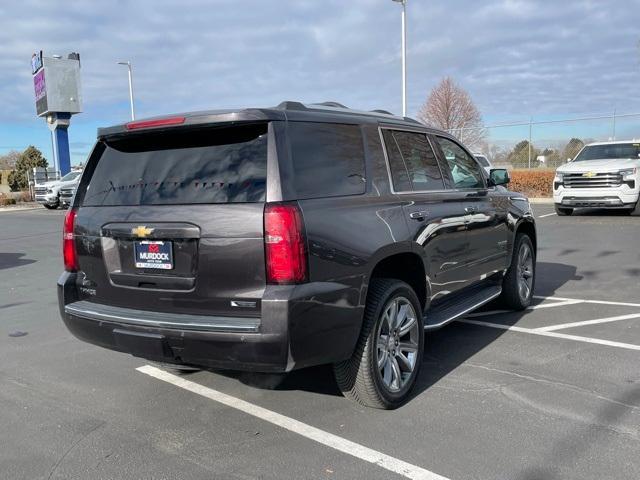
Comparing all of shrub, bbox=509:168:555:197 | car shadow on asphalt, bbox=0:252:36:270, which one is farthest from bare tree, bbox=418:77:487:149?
car shadow on asphalt, bbox=0:252:36:270

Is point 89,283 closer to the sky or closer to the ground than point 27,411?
closer to the sky

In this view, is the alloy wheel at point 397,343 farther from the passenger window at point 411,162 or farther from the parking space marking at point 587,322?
the parking space marking at point 587,322

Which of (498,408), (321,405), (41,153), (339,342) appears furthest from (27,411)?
(41,153)

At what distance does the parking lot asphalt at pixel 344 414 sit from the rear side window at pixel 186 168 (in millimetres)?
1426

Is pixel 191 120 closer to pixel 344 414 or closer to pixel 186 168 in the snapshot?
pixel 186 168

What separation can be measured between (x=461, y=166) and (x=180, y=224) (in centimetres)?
296

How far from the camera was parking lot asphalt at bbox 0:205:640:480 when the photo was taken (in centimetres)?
326

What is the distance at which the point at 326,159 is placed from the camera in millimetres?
3717

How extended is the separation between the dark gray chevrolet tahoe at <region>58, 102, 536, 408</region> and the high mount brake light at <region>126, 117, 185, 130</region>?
0.04 ft

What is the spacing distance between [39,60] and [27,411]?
41.2 m

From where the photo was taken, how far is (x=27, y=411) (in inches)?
162

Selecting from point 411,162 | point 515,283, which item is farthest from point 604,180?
point 411,162

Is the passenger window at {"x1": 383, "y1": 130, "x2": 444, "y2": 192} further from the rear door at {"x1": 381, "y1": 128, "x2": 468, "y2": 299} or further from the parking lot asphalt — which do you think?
the parking lot asphalt

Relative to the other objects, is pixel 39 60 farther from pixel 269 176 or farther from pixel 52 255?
pixel 269 176
